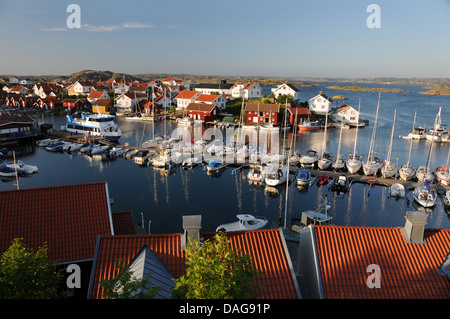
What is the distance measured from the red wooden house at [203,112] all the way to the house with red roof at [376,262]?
5738 centimetres

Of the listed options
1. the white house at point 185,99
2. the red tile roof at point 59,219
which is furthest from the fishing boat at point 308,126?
Answer: the red tile roof at point 59,219

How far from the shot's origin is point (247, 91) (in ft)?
280

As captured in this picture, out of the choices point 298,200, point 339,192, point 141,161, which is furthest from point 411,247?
point 141,161

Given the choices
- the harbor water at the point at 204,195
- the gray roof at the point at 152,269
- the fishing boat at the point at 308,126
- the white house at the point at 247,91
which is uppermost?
the white house at the point at 247,91

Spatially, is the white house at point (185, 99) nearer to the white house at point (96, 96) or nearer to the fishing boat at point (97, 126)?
the white house at point (96, 96)

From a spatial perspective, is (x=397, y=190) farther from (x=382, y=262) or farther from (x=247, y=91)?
(x=247, y=91)

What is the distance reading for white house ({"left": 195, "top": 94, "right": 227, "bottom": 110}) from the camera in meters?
71.6

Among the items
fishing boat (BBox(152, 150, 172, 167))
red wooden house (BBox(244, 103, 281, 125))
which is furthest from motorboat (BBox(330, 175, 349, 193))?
red wooden house (BBox(244, 103, 281, 125))

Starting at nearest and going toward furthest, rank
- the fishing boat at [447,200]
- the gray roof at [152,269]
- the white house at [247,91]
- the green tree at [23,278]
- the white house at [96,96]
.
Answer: the green tree at [23,278] < the gray roof at [152,269] < the fishing boat at [447,200] < the white house at [247,91] < the white house at [96,96]

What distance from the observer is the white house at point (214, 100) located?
235 ft

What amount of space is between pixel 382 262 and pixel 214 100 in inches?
2516

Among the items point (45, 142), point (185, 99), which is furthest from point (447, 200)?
point (185, 99)

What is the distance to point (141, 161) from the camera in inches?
1523
